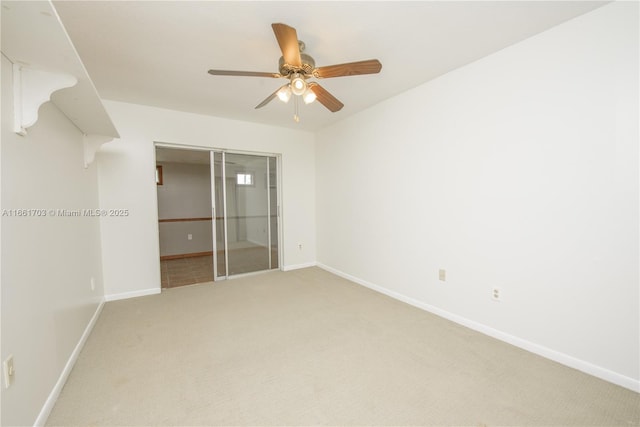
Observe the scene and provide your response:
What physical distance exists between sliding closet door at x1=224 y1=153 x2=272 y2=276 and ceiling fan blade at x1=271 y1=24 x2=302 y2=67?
257cm

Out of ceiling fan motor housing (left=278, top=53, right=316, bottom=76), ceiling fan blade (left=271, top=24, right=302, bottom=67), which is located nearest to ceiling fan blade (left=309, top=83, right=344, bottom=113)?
ceiling fan motor housing (left=278, top=53, right=316, bottom=76)

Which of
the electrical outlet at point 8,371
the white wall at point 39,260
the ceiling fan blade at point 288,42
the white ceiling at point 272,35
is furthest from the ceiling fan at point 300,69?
the electrical outlet at point 8,371

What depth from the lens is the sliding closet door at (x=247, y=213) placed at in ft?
13.4

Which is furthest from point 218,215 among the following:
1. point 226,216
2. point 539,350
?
point 539,350

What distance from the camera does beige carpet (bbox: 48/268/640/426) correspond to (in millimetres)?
1477

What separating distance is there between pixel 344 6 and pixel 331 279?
3.32m

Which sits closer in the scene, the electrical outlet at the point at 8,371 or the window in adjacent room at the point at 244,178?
the electrical outlet at the point at 8,371

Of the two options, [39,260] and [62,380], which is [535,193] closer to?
[39,260]

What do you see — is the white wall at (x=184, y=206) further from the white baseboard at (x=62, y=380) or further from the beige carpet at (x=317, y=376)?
the white baseboard at (x=62, y=380)

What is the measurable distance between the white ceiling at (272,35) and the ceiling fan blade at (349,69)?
12.5 inches

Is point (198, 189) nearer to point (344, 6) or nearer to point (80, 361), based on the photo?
point (80, 361)

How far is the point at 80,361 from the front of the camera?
6.44 feet

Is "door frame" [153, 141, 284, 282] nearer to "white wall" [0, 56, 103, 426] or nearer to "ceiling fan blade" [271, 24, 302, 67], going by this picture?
"white wall" [0, 56, 103, 426]

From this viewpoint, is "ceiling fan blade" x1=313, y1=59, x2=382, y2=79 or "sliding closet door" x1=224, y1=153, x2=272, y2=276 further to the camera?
"sliding closet door" x1=224, y1=153, x2=272, y2=276
